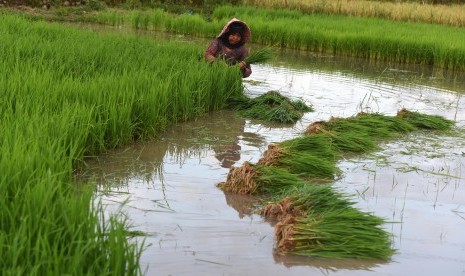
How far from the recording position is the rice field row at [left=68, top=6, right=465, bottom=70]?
38.0 feet

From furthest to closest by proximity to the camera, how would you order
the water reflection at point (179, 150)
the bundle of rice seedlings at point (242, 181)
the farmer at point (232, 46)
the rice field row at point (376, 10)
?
1. the rice field row at point (376, 10)
2. the farmer at point (232, 46)
3. the water reflection at point (179, 150)
4. the bundle of rice seedlings at point (242, 181)

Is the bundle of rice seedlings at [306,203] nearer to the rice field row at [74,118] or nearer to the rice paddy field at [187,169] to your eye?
the rice paddy field at [187,169]

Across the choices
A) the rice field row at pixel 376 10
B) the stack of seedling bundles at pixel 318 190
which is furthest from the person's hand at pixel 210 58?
the rice field row at pixel 376 10

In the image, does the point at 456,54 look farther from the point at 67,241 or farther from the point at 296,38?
the point at 67,241

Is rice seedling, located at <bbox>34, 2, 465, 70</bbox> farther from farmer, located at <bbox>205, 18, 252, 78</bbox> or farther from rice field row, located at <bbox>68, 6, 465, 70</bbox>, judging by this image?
farmer, located at <bbox>205, 18, 252, 78</bbox>

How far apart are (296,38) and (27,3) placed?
6.82 m

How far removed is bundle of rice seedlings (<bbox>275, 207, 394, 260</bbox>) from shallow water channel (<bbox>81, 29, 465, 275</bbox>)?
0.15ft

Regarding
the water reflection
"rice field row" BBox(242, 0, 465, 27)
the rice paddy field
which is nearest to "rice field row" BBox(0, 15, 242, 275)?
the rice paddy field

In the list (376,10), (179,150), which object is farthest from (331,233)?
(376,10)

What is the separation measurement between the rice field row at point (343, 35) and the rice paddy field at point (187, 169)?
124 inches

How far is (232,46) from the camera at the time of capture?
748cm

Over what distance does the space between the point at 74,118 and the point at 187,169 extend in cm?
85

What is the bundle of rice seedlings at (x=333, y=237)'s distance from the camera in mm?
3154

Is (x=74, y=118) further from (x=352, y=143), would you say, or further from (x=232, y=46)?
(x=232, y=46)
